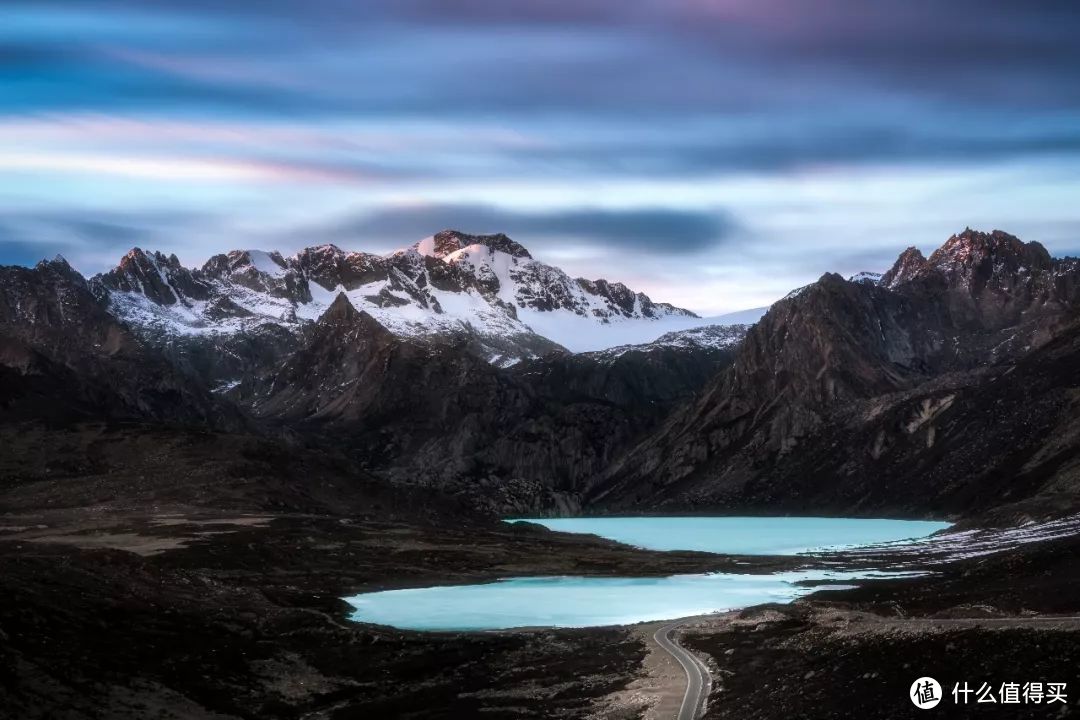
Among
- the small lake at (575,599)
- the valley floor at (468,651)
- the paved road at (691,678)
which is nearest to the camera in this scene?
the valley floor at (468,651)

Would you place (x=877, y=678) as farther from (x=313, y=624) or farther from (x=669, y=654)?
(x=313, y=624)

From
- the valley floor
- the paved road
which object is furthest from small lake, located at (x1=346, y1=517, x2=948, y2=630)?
Answer: the paved road

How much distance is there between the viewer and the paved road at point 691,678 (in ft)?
192

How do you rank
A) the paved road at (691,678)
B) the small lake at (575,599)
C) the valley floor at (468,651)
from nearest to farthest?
1. the valley floor at (468,651)
2. the paved road at (691,678)
3. the small lake at (575,599)

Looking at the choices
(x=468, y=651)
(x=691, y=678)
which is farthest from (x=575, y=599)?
(x=691, y=678)

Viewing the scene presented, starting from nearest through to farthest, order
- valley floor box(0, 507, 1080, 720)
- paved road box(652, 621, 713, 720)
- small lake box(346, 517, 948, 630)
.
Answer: valley floor box(0, 507, 1080, 720)
paved road box(652, 621, 713, 720)
small lake box(346, 517, 948, 630)

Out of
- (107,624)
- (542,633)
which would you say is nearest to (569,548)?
(542,633)

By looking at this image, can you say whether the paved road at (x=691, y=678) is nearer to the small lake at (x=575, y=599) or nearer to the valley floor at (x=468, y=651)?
the valley floor at (x=468, y=651)

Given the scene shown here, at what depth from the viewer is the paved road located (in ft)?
192

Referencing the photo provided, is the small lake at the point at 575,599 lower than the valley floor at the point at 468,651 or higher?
lower

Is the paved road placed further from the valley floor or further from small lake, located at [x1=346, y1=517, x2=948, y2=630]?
small lake, located at [x1=346, y1=517, x2=948, y2=630]

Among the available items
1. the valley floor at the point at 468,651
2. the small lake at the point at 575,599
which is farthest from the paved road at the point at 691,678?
the small lake at the point at 575,599

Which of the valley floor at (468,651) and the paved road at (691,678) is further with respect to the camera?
the paved road at (691,678)

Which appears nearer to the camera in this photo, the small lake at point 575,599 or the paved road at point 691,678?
the paved road at point 691,678
